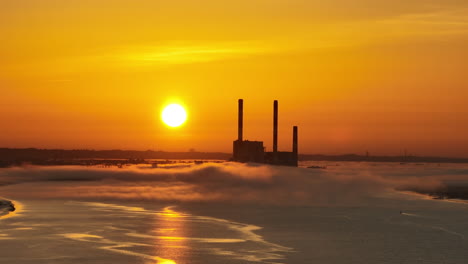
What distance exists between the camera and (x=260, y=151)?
147 metres

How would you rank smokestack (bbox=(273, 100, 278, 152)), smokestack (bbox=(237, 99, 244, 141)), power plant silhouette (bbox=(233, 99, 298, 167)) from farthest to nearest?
1. smokestack (bbox=(273, 100, 278, 152))
2. smokestack (bbox=(237, 99, 244, 141))
3. power plant silhouette (bbox=(233, 99, 298, 167))

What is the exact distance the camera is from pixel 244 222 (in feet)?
127

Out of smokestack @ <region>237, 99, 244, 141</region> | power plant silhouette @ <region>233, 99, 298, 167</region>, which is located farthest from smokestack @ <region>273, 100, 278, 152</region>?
smokestack @ <region>237, 99, 244, 141</region>

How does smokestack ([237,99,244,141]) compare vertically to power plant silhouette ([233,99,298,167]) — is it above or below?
above

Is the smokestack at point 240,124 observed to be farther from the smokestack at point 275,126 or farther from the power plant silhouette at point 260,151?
the smokestack at point 275,126

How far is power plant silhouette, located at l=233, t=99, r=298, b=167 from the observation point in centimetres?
14600

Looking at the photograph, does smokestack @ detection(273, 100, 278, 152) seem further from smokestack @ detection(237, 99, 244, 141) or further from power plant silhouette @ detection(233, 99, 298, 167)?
smokestack @ detection(237, 99, 244, 141)

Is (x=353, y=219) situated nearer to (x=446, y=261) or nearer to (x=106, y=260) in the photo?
(x=446, y=261)

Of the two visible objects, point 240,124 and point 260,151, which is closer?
point 260,151

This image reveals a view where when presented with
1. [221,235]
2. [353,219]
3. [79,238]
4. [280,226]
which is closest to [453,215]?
[353,219]

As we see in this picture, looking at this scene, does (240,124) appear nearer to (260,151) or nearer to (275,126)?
(260,151)

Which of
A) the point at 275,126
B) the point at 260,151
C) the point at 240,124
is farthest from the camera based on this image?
the point at 275,126

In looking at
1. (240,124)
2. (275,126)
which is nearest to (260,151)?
(240,124)

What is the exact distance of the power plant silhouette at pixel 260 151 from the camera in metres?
146
